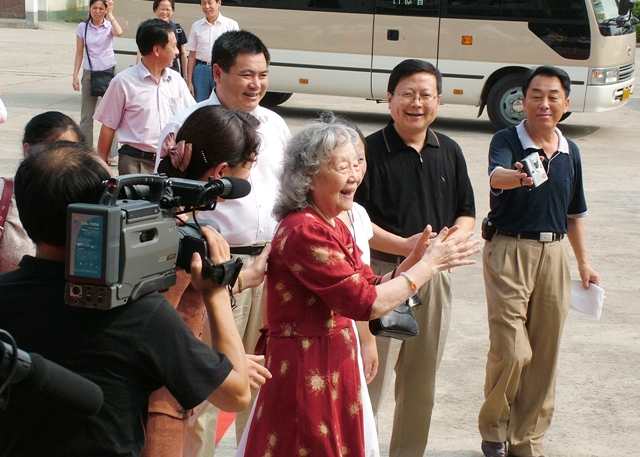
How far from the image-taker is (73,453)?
1.90 meters

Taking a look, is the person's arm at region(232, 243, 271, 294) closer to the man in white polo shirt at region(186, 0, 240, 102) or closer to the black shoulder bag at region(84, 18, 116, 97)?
the black shoulder bag at region(84, 18, 116, 97)

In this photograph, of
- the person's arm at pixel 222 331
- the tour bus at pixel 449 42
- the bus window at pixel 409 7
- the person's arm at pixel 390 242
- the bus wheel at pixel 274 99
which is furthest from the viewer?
the bus wheel at pixel 274 99

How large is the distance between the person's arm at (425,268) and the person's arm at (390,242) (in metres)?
0.54

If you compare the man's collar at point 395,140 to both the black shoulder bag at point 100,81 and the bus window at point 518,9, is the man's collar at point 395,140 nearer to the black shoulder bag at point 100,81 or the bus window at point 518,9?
the black shoulder bag at point 100,81

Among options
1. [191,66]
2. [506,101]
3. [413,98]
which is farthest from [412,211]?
[506,101]

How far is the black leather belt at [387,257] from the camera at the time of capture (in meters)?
4.08

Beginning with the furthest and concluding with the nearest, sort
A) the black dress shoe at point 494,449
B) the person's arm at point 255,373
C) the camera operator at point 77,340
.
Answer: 1. the black dress shoe at point 494,449
2. the person's arm at point 255,373
3. the camera operator at point 77,340

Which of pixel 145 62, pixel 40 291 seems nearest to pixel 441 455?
pixel 40 291

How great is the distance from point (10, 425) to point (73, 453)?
0.51ft

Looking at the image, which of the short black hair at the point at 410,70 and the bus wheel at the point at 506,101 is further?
the bus wheel at the point at 506,101

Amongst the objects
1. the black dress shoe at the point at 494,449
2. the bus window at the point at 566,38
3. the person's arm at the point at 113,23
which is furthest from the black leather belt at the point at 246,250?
the bus window at the point at 566,38

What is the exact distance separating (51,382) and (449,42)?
1214 cm

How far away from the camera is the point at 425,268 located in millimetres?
3082

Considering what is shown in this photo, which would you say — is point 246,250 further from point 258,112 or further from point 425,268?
point 425,268
